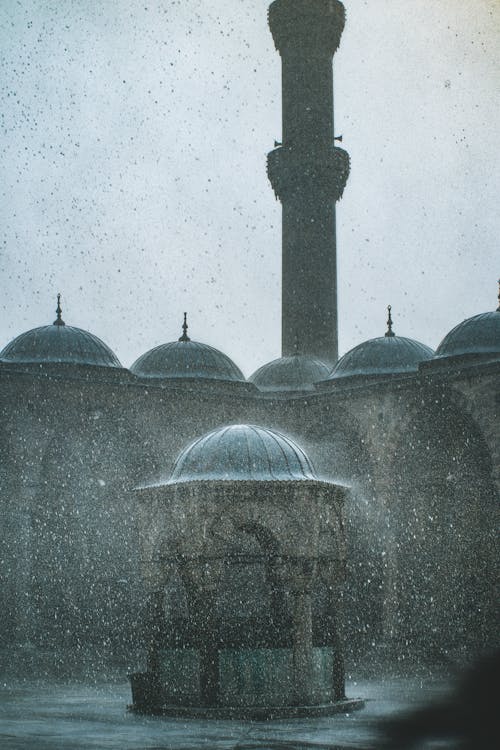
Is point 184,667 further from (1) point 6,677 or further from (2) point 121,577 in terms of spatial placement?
(2) point 121,577

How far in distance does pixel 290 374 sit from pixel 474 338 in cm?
464

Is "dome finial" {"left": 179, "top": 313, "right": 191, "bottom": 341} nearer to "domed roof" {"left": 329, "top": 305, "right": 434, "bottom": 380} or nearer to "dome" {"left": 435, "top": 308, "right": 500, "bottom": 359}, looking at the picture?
"domed roof" {"left": 329, "top": 305, "right": 434, "bottom": 380}

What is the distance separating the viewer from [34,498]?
14.8 m

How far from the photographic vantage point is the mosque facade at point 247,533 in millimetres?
14469

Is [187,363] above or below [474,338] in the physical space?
above

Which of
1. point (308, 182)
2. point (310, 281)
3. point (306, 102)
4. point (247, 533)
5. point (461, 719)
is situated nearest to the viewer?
point (461, 719)

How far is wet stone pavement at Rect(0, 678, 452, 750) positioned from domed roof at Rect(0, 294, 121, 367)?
823 centimetres

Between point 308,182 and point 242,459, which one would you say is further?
point 308,182

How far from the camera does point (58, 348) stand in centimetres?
1753

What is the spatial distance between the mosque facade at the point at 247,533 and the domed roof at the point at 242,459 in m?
5.52

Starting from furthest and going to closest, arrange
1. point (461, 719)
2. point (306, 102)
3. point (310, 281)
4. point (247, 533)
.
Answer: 1. point (306, 102)
2. point (310, 281)
3. point (247, 533)
4. point (461, 719)

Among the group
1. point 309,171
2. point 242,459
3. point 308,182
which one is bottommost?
point 242,459

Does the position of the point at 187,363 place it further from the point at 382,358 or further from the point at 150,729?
the point at 150,729

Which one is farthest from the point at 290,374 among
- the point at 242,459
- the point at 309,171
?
the point at 242,459
